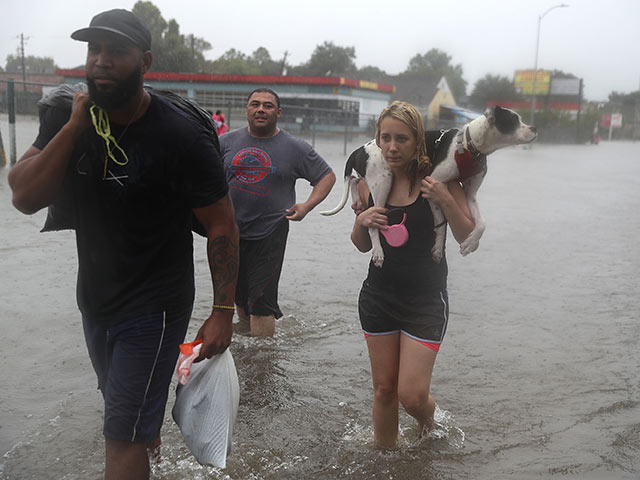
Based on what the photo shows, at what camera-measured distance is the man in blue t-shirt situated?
5.17 metres

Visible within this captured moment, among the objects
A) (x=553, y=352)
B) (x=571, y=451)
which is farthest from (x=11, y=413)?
(x=553, y=352)

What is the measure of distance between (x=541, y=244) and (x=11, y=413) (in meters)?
8.33

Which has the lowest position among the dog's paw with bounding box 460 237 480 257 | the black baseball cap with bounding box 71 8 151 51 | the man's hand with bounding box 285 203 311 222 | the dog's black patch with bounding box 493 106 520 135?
the man's hand with bounding box 285 203 311 222

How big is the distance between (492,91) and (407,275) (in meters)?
77.5

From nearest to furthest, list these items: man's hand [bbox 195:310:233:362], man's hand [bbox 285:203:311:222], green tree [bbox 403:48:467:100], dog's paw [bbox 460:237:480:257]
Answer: man's hand [bbox 195:310:233:362]
dog's paw [bbox 460:237:480:257]
man's hand [bbox 285:203:311:222]
green tree [bbox 403:48:467:100]

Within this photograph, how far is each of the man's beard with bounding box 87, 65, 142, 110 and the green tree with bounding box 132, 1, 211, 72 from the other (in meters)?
51.4

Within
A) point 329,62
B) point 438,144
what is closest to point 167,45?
point 329,62

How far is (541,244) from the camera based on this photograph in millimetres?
10461

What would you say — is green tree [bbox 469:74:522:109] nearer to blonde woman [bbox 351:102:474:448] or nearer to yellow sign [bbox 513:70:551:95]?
yellow sign [bbox 513:70:551:95]

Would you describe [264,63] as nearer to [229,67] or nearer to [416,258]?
[229,67]

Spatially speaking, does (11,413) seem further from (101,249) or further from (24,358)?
(101,249)

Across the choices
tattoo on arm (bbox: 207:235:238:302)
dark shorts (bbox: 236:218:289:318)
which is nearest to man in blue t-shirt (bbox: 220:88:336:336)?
dark shorts (bbox: 236:218:289:318)

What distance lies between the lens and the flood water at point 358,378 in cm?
375

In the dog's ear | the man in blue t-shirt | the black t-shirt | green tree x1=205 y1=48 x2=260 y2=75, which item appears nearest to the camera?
the black t-shirt
